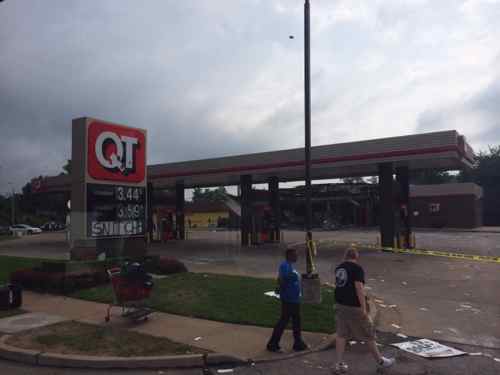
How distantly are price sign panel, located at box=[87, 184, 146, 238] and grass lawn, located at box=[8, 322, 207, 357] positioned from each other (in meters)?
6.17

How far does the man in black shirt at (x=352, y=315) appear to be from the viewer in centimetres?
620

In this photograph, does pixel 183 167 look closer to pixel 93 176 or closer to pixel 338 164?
pixel 338 164

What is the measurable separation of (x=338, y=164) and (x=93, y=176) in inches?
511

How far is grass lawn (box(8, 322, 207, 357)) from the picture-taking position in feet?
23.0

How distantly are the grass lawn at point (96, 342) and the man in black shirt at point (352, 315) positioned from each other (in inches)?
83.1

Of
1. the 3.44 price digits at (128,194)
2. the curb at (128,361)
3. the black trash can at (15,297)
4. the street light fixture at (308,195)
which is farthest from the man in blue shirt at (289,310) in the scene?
the 3.44 price digits at (128,194)

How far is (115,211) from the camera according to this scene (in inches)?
602

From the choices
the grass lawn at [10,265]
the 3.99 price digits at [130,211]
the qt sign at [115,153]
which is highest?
the qt sign at [115,153]

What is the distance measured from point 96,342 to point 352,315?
13.5ft

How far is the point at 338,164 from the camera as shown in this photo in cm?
2353

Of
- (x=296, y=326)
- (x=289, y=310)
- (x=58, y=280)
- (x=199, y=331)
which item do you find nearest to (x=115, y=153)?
(x=58, y=280)

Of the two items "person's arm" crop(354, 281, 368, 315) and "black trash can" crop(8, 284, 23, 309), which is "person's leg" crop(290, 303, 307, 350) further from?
"black trash can" crop(8, 284, 23, 309)

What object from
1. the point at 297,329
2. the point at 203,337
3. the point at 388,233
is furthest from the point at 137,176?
the point at 388,233

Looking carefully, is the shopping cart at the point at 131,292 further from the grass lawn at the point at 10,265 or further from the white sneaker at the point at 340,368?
the grass lawn at the point at 10,265
